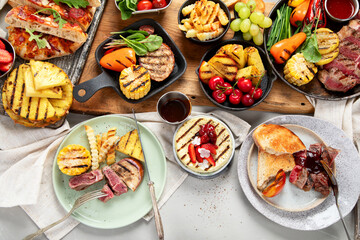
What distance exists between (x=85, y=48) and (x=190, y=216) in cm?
200

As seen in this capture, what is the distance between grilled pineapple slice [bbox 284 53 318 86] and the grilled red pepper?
37 cm

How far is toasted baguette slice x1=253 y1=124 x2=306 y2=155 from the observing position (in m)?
3.00

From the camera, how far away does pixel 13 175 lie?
121 inches

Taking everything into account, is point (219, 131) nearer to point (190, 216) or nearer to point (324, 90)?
point (190, 216)

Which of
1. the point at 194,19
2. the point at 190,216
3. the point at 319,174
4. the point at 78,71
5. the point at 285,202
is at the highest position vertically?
the point at 194,19

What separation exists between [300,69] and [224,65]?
705 millimetres

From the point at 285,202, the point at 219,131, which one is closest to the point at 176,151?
the point at 219,131

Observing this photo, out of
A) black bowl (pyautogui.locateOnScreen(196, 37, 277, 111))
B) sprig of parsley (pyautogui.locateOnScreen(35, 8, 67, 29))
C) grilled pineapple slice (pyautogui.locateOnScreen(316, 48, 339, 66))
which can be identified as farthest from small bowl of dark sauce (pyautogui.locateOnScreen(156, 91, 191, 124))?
grilled pineapple slice (pyautogui.locateOnScreen(316, 48, 339, 66))

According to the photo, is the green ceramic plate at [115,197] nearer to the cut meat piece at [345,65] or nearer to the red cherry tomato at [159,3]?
the red cherry tomato at [159,3]

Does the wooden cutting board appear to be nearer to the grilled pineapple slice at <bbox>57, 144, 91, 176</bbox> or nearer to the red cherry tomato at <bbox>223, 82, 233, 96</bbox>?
the red cherry tomato at <bbox>223, 82, 233, 96</bbox>

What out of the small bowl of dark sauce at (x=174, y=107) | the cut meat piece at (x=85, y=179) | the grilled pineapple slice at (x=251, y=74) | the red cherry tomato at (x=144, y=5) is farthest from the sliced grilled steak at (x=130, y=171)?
the red cherry tomato at (x=144, y=5)

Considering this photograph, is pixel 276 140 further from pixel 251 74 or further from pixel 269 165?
pixel 251 74

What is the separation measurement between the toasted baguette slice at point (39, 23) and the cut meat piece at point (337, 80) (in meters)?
2.36

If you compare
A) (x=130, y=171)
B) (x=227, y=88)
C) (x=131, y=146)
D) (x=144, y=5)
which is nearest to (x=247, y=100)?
(x=227, y=88)
